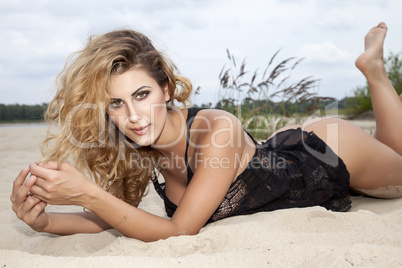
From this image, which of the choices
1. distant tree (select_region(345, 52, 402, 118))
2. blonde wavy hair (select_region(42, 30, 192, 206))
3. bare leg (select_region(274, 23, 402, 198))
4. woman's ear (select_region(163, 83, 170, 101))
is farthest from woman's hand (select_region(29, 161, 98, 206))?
distant tree (select_region(345, 52, 402, 118))

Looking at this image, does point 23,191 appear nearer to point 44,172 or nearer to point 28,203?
point 28,203

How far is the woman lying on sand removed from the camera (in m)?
1.76

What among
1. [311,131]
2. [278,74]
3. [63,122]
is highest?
[278,74]

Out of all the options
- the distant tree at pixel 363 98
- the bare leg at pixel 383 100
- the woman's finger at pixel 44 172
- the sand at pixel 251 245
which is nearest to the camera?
the sand at pixel 251 245

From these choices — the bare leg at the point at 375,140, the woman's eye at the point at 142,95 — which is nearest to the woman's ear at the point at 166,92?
the woman's eye at the point at 142,95

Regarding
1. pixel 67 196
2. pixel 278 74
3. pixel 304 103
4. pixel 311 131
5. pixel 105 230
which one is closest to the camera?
pixel 67 196

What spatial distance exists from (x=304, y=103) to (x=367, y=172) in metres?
3.88

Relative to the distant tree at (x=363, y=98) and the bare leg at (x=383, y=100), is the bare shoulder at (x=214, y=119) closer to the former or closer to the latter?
the bare leg at (x=383, y=100)

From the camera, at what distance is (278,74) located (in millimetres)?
5676

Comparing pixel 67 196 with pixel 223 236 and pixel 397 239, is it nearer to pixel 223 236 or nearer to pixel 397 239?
pixel 223 236

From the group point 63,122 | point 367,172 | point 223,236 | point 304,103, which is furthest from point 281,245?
point 304,103

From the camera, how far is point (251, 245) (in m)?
1.54

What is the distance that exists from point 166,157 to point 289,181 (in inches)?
32.9

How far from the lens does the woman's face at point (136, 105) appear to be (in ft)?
6.35
